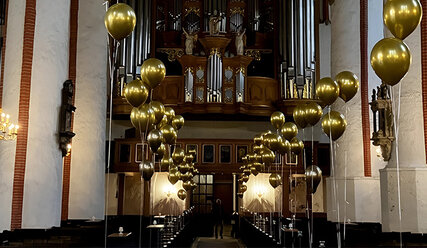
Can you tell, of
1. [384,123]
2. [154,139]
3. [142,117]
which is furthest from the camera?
[384,123]

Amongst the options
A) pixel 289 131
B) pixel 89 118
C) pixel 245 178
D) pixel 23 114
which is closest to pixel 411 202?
pixel 289 131

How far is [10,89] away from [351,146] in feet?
26.5

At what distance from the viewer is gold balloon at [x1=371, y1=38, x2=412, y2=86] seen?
195 inches

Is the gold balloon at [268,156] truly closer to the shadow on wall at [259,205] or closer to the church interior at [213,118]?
the church interior at [213,118]

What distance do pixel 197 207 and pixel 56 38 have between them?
51.7 ft

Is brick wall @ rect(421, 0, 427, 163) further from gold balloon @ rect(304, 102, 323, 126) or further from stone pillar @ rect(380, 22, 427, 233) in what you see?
gold balloon @ rect(304, 102, 323, 126)

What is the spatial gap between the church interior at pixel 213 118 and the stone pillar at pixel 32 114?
3 cm

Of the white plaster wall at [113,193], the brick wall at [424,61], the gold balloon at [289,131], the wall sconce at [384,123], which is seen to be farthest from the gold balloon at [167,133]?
the white plaster wall at [113,193]

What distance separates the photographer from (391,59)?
4.96 metres

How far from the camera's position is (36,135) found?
380 inches

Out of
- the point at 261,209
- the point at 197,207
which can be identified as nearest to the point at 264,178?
the point at 261,209

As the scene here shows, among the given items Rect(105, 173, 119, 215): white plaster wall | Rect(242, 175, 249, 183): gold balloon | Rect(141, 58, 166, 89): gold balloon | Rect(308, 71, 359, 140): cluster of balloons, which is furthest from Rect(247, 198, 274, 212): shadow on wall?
Rect(141, 58, 166, 89): gold balloon

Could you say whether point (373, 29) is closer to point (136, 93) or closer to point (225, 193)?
point (136, 93)

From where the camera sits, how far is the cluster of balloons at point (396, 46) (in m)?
4.97
